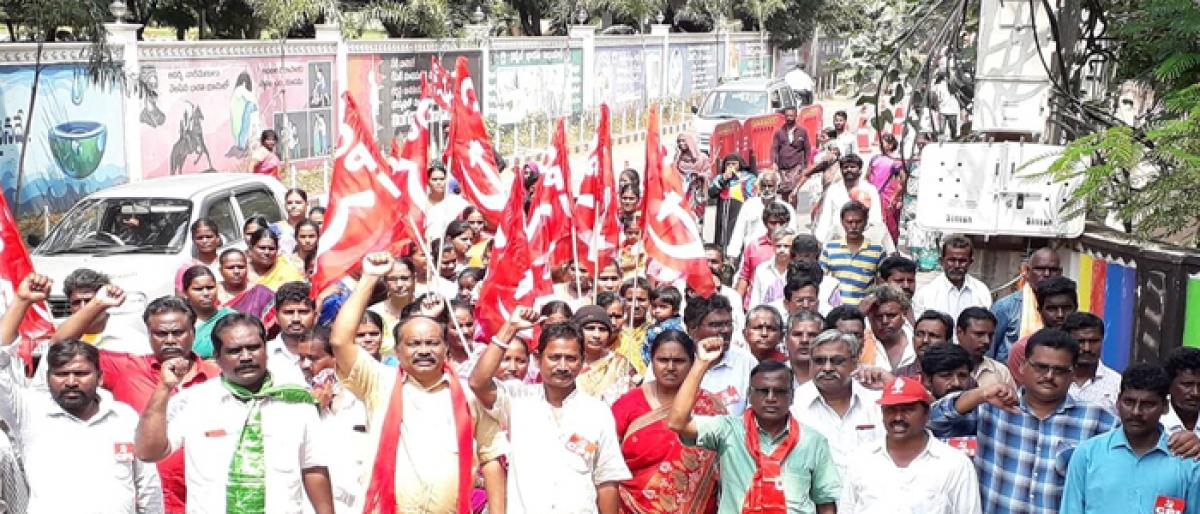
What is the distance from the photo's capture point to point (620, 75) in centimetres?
3475

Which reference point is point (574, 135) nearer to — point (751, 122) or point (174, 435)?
point (751, 122)

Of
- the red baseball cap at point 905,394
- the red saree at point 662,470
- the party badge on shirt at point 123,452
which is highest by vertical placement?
the red baseball cap at point 905,394

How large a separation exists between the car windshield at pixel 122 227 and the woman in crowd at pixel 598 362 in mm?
5795

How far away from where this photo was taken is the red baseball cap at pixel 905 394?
5484mm

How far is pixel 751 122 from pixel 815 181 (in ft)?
6.74

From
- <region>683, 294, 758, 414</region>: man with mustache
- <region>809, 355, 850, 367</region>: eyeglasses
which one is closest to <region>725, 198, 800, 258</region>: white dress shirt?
<region>683, 294, 758, 414</region>: man with mustache

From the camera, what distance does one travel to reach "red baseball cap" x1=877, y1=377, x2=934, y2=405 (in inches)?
216

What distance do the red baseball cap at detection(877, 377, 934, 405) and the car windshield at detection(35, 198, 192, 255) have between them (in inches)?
303

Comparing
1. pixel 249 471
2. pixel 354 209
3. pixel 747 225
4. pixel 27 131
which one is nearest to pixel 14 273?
pixel 354 209

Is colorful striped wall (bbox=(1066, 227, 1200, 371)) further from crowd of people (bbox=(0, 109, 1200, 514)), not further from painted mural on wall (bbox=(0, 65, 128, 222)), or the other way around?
painted mural on wall (bbox=(0, 65, 128, 222))

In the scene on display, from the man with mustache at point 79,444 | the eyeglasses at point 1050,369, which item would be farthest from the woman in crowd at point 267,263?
the eyeglasses at point 1050,369

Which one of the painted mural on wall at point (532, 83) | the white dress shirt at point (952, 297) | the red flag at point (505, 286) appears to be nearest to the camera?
the red flag at point (505, 286)

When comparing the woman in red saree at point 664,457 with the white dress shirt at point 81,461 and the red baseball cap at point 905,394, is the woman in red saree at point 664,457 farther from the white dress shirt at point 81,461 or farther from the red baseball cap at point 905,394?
the white dress shirt at point 81,461

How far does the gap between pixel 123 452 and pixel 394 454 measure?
1053 mm
